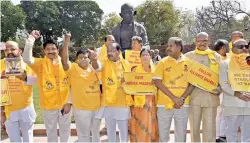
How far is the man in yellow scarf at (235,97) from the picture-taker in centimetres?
479

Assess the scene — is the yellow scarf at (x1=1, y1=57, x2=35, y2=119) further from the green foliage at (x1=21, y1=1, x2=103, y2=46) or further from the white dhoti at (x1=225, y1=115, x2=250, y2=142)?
the green foliage at (x1=21, y1=1, x2=103, y2=46)

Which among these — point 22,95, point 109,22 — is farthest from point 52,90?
point 109,22

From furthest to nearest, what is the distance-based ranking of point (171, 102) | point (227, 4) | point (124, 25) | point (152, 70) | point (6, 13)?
1. point (6, 13)
2. point (227, 4)
3. point (124, 25)
4. point (152, 70)
5. point (171, 102)

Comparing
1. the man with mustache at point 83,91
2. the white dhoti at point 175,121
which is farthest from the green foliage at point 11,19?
the white dhoti at point 175,121

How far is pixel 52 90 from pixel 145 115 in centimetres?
141

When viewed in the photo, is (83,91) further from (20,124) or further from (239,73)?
A: (239,73)

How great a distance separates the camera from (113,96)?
16.2 feet

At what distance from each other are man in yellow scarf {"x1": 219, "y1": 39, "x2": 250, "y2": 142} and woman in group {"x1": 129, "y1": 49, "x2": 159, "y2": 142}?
1.04 meters

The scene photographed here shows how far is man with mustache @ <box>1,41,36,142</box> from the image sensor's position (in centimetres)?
480

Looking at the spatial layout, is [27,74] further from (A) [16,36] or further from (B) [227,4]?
(A) [16,36]

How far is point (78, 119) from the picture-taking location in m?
4.96

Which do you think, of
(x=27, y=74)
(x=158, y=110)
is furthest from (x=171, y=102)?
(x=27, y=74)

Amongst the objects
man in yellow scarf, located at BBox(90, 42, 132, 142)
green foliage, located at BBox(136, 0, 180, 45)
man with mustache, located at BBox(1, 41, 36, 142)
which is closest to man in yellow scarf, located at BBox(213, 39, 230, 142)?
man in yellow scarf, located at BBox(90, 42, 132, 142)

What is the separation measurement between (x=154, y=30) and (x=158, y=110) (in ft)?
127
